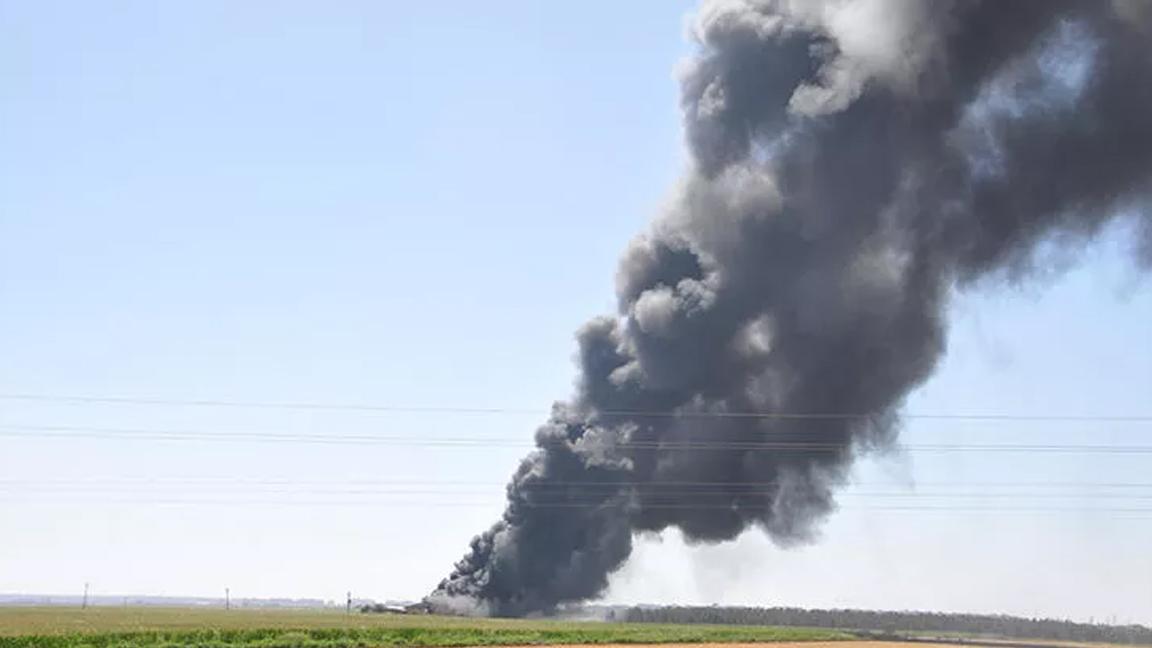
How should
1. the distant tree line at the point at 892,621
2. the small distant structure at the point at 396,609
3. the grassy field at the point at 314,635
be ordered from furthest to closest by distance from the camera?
the distant tree line at the point at 892,621 → the small distant structure at the point at 396,609 → the grassy field at the point at 314,635

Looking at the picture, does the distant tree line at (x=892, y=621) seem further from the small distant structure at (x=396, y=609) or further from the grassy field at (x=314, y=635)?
the grassy field at (x=314, y=635)

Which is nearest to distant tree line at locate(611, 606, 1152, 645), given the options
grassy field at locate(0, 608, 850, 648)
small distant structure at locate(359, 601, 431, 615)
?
small distant structure at locate(359, 601, 431, 615)

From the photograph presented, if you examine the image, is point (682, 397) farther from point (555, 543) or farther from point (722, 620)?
point (722, 620)

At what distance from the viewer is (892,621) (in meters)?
174

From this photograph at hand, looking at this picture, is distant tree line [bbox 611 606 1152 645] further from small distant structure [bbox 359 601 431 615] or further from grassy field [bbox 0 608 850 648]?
grassy field [bbox 0 608 850 648]

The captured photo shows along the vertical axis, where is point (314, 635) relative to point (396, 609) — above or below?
below

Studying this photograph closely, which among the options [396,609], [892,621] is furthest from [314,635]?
[892,621]

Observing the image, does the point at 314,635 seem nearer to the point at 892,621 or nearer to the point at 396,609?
the point at 396,609

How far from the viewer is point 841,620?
172m

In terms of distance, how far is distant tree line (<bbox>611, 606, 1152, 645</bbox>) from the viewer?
158750 millimetres

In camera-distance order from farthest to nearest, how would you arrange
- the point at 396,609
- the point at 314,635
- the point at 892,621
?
the point at 892,621 → the point at 396,609 → the point at 314,635

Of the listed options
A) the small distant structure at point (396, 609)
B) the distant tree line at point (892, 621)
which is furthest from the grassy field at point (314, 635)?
the distant tree line at point (892, 621)

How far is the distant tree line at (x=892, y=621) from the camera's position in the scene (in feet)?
521

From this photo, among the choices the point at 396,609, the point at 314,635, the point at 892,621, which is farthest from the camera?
the point at 892,621
